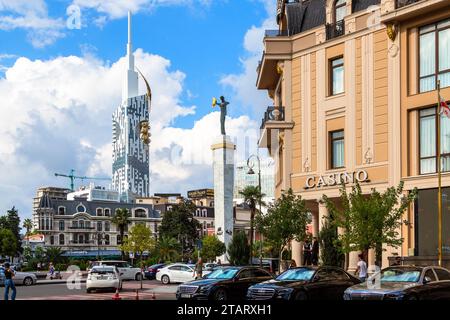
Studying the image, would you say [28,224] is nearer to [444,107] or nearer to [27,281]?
[27,281]

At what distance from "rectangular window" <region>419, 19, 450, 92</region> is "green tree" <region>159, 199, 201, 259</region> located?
93260 mm

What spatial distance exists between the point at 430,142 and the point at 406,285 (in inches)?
567

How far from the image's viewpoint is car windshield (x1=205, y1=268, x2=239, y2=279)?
23.9 m

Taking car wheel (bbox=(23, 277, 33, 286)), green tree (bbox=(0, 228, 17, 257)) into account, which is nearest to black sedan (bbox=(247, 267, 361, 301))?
car wheel (bbox=(23, 277, 33, 286))

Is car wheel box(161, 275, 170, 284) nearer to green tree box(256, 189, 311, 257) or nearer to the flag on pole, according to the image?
green tree box(256, 189, 311, 257)

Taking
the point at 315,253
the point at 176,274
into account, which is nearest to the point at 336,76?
the point at 315,253

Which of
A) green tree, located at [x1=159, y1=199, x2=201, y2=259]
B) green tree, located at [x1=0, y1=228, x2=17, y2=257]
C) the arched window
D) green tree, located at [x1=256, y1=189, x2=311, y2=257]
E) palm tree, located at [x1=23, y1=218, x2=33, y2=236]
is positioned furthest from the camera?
palm tree, located at [x1=23, y1=218, x2=33, y2=236]

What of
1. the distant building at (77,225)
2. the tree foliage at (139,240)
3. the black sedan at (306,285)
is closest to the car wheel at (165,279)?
the black sedan at (306,285)

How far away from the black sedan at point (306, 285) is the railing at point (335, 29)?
55.1 feet

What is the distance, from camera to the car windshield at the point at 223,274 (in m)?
23.9

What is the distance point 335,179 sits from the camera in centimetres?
3459

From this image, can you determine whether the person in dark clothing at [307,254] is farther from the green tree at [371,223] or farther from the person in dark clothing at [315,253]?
the green tree at [371,223]
